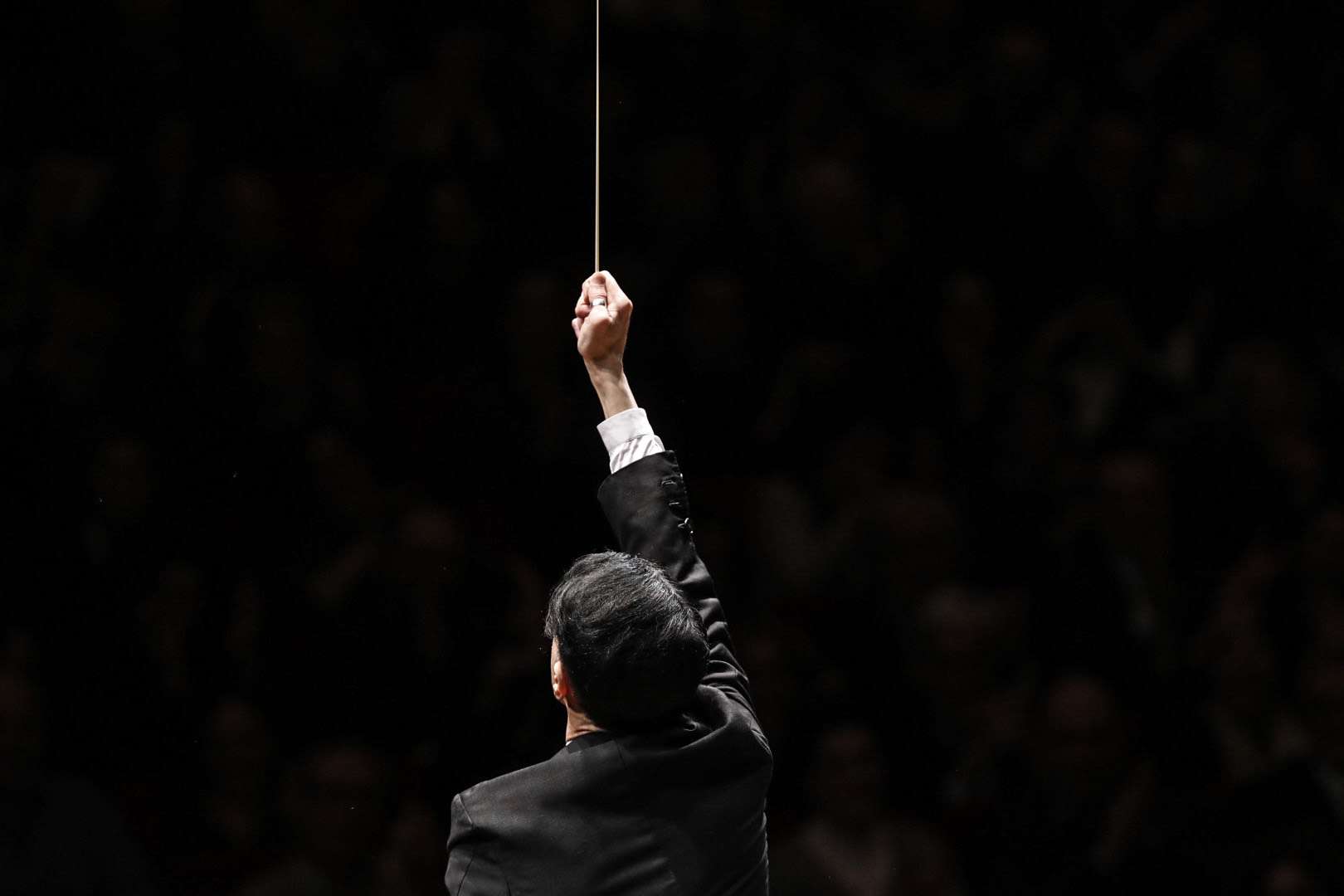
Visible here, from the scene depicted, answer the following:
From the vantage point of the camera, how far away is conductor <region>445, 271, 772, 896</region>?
3.93 ft

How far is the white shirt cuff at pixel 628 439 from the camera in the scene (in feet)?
4.69

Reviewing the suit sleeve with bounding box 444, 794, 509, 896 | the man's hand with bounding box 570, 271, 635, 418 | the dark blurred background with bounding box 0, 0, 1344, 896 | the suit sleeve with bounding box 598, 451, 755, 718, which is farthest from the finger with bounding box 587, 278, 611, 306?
the dark blurred background with bounding box 0, 0, 1344, 896

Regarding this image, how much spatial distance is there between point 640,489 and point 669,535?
0.05 meters

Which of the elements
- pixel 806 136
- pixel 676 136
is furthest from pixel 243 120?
pixel 806 136

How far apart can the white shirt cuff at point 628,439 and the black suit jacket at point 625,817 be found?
245 millimetres

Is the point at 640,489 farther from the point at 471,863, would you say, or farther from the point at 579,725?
the point at 471,863

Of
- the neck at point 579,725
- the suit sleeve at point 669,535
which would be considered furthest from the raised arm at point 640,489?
the neck at point 579,725

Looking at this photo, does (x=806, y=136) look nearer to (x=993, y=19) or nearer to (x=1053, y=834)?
(x=993, y=19)

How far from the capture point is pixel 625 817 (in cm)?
121

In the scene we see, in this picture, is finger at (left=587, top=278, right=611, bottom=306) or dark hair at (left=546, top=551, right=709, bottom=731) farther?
finger at (left=587, top=278, right=611, bottom=306)

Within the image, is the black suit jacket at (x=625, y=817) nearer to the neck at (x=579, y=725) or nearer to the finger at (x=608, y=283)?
the neck at (x=579, y=725)

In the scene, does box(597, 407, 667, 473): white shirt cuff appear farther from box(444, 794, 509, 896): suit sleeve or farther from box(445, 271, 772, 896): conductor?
box(444, 794, 509, 896): suit sleeve

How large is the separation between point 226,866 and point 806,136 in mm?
1420

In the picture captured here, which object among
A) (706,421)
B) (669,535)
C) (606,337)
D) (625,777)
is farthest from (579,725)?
(706,421)
